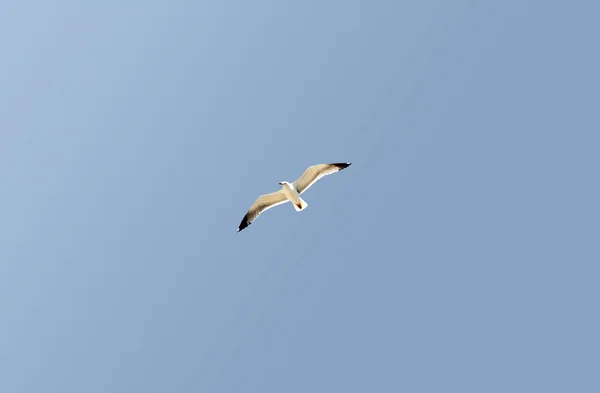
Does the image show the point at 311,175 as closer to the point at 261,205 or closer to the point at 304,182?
the point at 304,182

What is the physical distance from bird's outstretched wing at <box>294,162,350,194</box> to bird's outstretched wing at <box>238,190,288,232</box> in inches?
55.8

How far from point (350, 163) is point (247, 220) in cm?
539

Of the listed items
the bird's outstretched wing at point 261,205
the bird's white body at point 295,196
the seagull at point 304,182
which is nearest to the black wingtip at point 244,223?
the bird's outstretched wing at point 261,205

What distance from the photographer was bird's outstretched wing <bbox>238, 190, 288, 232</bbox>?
34344 millimetres

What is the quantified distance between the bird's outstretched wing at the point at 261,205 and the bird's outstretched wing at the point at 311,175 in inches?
55.8

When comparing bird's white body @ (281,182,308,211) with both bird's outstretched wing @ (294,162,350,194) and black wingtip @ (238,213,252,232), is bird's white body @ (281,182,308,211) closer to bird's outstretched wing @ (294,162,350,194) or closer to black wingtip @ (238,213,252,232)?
bird's outstretched wing @ (294,162,350,194)

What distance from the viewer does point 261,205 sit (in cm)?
3478

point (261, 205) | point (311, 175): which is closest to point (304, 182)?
point (311, 175)

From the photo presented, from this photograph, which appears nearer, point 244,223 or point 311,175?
point 311,175

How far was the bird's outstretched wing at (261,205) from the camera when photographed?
34.3 meters

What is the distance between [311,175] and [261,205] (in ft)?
9.70

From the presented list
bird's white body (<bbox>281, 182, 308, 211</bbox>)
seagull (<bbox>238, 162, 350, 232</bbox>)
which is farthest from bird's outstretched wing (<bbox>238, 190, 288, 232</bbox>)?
bird's white body (<bbox>281, 182, 308, 211</bbox>)

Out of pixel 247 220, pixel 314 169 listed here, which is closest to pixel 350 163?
pixel 314 169

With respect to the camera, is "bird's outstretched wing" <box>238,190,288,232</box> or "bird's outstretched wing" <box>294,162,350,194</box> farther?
"bird's outstretched wing" <box>238,190,288,232</box>
